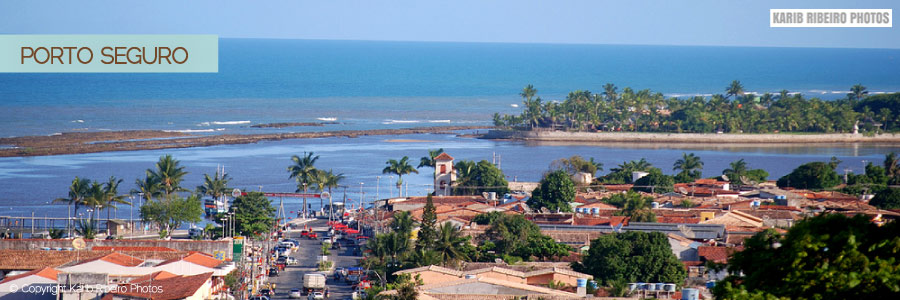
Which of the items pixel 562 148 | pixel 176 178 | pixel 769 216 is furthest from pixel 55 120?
pixel 769 216

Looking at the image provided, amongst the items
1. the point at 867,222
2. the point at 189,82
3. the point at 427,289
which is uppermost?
the point at 189,82

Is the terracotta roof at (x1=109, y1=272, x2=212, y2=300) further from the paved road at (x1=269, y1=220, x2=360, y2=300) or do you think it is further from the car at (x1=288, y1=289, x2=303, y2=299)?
the paved road at (x1=269, y1=220, x2=360, y2=300)

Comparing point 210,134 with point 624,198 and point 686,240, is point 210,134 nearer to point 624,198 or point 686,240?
point 624,198

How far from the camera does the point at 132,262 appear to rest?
106ft

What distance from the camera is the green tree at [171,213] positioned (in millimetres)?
48031

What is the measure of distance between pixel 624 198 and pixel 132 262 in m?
25.8

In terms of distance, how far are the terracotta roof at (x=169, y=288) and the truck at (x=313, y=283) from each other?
6.03m

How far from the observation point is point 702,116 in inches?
4299

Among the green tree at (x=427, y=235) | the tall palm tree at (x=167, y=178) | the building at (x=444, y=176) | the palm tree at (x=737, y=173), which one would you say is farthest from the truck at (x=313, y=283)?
the palm tree at (x=737, y=173)

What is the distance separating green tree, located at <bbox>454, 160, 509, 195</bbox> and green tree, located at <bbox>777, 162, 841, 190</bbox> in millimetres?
14925

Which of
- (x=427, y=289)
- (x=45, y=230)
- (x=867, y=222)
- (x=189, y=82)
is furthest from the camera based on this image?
(x=189, y=82)

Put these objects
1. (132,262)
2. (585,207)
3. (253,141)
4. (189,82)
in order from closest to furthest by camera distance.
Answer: (132,262) < (585,207) < (253,141) < (189,82)

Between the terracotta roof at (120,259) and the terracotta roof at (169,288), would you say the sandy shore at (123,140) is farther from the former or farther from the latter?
the terracotta roof at (169,288)

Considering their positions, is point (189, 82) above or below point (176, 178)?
above
